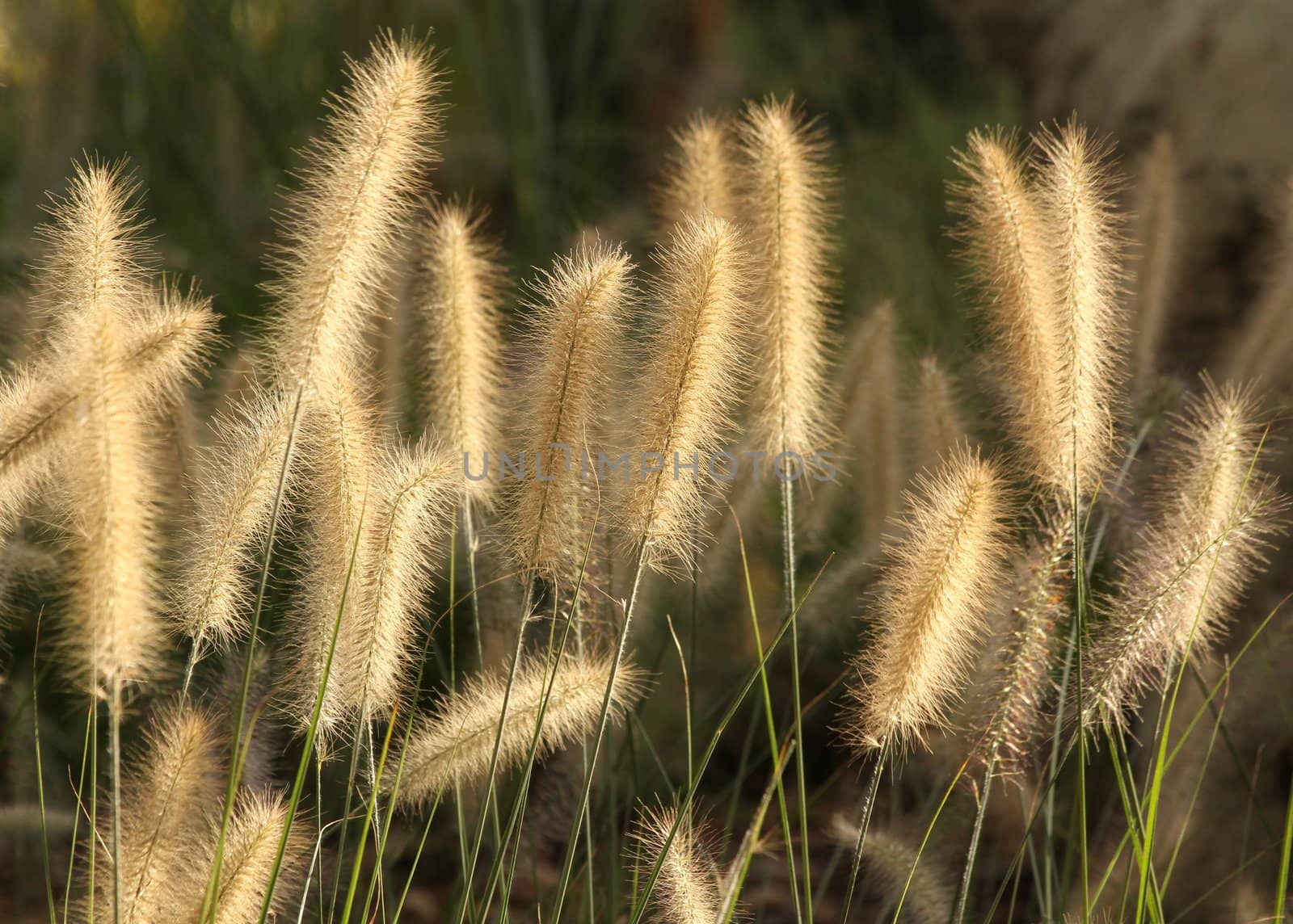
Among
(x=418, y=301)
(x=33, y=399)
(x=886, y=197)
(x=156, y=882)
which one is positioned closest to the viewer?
(x=33, y=399)

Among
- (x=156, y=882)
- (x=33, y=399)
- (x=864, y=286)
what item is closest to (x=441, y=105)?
(x=33, y=399)

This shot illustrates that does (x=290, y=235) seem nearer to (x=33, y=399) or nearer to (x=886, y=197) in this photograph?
(x=33, y=399)

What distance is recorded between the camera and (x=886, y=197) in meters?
4.04

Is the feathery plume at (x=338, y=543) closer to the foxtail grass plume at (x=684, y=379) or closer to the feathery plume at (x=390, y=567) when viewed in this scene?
the feathery plume at (x=390, y=567)

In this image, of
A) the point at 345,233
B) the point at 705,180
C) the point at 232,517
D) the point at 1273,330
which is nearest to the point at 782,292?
the point at 705,180

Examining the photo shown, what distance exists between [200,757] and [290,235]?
0.52 meters

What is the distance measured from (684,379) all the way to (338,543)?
1.13ft

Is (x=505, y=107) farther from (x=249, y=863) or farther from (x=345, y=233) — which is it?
(x=249, y=863)

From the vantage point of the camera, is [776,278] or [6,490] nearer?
[6,490]

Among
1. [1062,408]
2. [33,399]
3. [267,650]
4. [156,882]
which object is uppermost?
[1062,408]

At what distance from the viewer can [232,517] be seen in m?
1.03

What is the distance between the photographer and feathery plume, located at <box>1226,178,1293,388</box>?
163 cm

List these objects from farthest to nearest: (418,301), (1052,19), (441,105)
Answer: (1052,19) → (418,301) → (441,105)

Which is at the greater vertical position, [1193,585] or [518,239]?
[518,239]
